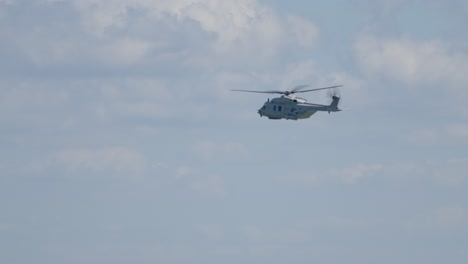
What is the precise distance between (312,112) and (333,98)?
437 centimetres

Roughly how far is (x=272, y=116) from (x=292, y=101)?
4.40 meters

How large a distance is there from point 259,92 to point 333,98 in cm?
1394

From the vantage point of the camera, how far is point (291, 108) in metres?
192

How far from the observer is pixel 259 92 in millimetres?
196125

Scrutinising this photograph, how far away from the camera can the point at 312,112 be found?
190 metres

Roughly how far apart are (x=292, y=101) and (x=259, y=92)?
23.0ft

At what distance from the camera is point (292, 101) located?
629ft

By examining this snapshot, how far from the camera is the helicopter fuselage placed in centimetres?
18900

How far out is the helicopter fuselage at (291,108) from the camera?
189 meters

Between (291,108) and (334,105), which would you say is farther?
(291,108)

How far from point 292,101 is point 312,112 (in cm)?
384

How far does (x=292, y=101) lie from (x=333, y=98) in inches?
282

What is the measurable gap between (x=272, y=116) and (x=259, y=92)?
16.9 ft
